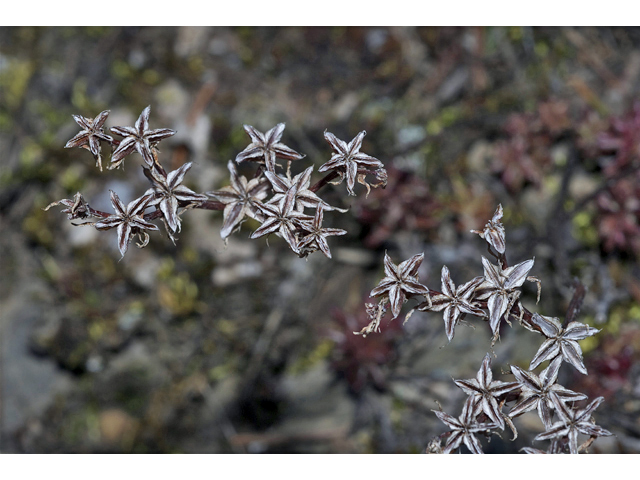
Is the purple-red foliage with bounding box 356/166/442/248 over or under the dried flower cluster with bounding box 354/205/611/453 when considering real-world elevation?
under

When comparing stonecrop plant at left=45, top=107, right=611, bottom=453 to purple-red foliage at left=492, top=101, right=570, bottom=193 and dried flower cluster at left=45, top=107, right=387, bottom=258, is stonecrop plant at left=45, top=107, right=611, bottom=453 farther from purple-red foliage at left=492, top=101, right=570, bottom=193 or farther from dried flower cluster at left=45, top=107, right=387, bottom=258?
purple-red foliage at left=492, top=101, right=570, bottom=193

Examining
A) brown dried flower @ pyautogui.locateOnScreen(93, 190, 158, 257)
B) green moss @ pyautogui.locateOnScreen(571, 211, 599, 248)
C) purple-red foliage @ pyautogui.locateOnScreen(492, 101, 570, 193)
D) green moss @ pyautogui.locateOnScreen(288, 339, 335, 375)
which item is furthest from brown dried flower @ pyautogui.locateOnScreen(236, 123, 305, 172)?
green moss @ pyautogui.locateOnScreen(571, 211, 599, 248)

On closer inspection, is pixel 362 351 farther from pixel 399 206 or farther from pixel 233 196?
pixel 233 196

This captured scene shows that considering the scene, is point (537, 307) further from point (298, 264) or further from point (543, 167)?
point (298, 264)

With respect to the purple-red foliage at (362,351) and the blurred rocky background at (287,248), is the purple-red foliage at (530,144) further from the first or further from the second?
the purple-red foliage at (362,351)

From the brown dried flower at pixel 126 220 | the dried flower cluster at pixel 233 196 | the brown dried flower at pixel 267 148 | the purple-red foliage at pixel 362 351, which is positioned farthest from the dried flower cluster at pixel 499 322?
the purple-red foliage at pixel 362 351

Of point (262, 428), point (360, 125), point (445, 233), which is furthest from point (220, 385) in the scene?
point (360, 125)

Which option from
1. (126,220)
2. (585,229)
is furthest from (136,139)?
(585,229)
